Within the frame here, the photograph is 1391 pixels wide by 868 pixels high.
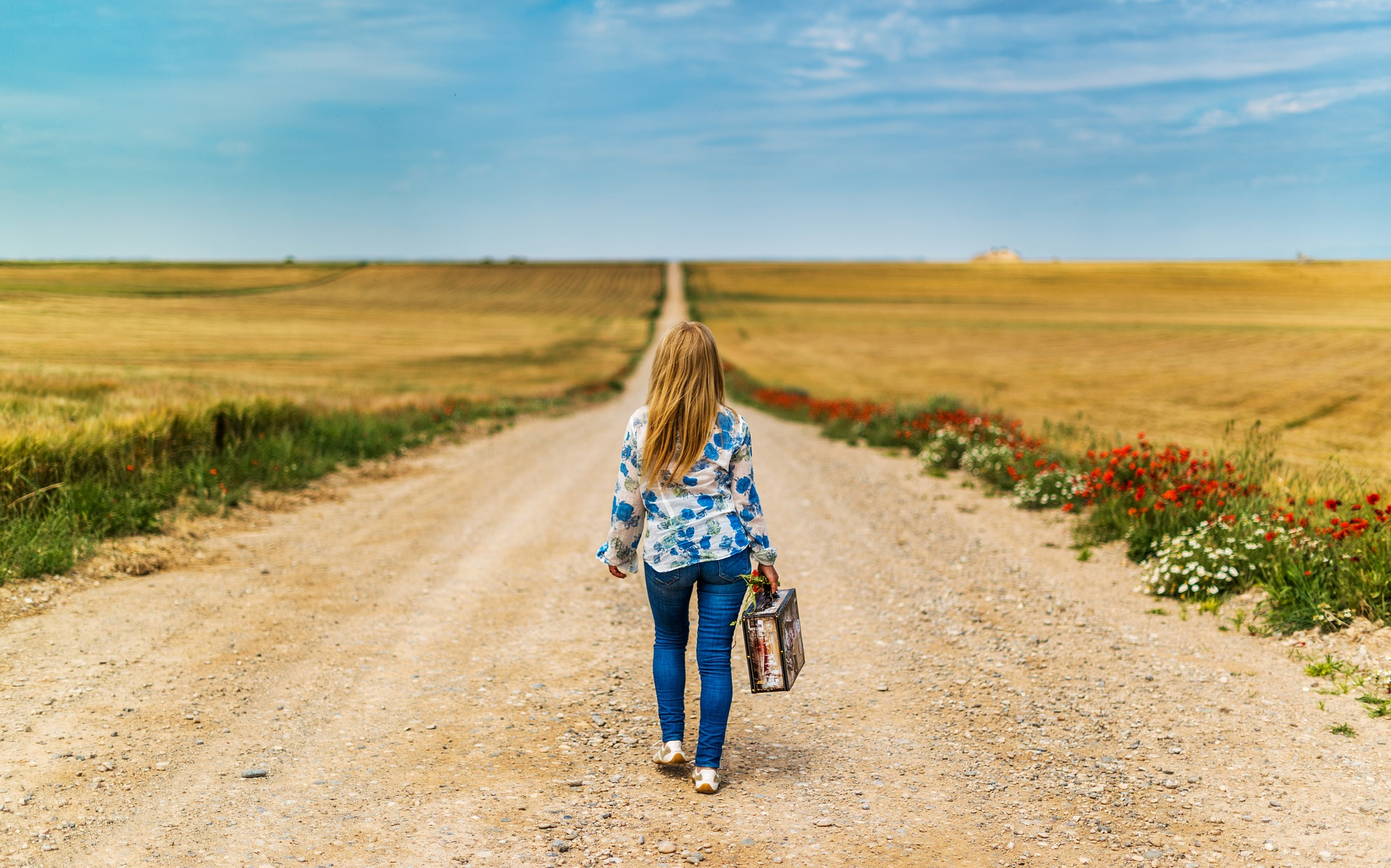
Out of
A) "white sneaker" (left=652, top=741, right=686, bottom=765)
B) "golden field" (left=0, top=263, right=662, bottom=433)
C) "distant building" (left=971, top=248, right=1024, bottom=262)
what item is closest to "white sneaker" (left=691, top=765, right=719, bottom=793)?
"white sneaker" (left=652, top=741, right=686, bottom=765)

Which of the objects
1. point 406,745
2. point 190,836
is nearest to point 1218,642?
point 406,745

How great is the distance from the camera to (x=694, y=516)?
4.21 m

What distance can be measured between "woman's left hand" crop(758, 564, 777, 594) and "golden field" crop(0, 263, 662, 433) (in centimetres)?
835

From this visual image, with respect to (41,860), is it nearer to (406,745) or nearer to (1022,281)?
(406,745)

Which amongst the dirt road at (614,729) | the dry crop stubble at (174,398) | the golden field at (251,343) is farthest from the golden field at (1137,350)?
the dry crop stubble at (174,398)

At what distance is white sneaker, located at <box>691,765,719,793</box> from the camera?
13.7ft

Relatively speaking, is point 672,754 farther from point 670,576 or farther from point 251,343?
point 251,343

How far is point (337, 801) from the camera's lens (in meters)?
4.07

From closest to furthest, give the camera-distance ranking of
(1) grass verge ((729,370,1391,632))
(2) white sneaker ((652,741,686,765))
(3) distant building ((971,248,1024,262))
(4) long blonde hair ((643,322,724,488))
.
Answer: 1. (4) long blonde hair ((643,322,724,488))
2. (2) white sneaker ((652,741,686,765))
3. (1) grass verge ((729,370,1391,632))
4. (3) distant building ((971,248,1024,262))

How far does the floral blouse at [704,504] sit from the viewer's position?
4184 millimetres

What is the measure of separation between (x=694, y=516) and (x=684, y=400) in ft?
1.81

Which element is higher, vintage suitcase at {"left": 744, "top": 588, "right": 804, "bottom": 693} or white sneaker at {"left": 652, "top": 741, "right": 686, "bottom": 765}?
vintage suitcase at {"left": 744, "top": 588, "right": 804, "bottom": 693}

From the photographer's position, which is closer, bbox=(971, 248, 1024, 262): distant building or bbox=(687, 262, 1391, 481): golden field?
bbox=(687, 262, 1391, 481): golden field

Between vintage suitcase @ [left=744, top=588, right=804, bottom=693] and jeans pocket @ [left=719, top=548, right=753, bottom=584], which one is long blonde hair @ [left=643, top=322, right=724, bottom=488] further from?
vintage suitcase @ [left=744, top=588, right=804, bottom=693]
